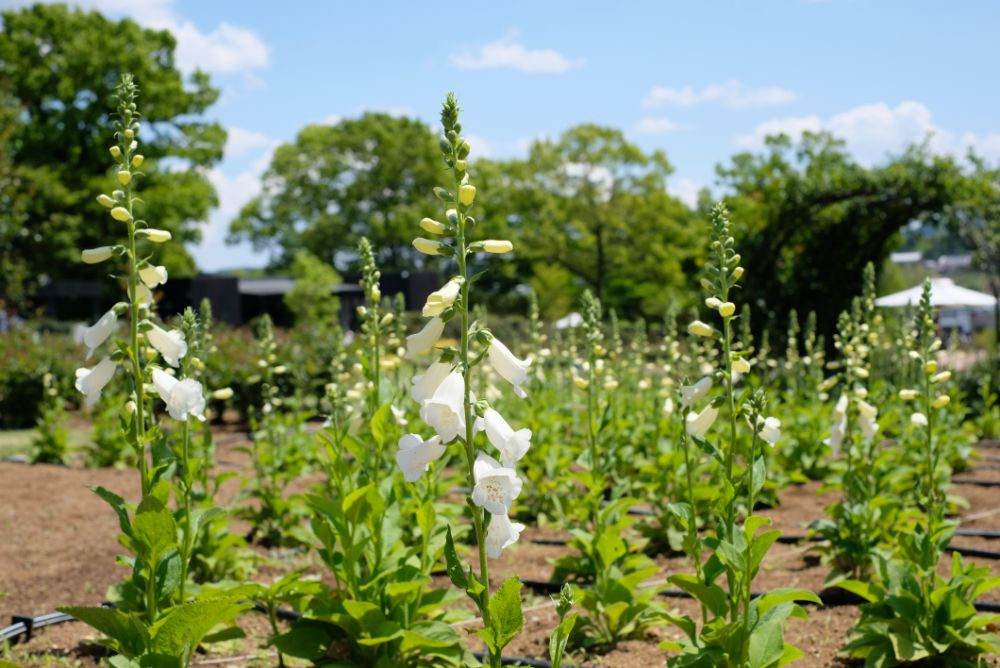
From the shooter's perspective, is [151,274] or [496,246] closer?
[496,246]

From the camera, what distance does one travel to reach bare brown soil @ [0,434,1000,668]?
4.25 metres

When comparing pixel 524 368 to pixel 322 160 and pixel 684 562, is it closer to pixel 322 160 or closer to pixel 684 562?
pixel 684 562

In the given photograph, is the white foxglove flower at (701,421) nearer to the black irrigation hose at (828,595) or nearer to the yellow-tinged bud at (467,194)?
the yellow-tinged bud at (467,194)

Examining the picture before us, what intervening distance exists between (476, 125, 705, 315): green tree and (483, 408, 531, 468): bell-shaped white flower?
31.9 m

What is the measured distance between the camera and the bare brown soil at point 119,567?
4.25 meters

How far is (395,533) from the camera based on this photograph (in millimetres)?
3879

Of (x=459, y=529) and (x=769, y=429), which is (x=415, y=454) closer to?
(x=769, y=429)

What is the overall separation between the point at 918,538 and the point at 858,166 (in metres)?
12.8

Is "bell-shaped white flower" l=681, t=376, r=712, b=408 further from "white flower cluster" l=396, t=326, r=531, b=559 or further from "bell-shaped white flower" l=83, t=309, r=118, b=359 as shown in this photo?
"bell-shaped white flower" l=83, t=309, r=118, b=359

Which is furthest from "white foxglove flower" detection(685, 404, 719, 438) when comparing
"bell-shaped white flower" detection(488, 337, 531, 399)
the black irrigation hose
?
the black irrigation hose

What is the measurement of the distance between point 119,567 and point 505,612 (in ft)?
13.0

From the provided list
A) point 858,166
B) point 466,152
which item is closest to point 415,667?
point 466,152

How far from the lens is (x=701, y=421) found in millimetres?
3201

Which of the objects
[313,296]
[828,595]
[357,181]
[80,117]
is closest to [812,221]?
[828,595]
